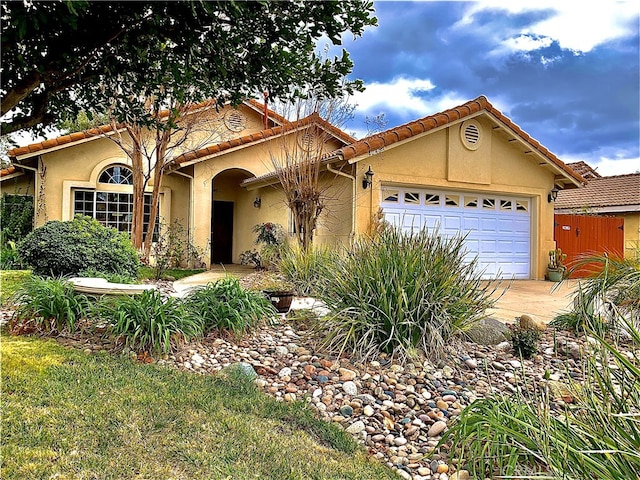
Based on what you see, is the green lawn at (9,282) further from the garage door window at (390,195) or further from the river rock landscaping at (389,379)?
the garage door window at (390,195)

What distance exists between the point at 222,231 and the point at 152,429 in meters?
14.3

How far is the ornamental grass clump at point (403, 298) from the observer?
481 cm

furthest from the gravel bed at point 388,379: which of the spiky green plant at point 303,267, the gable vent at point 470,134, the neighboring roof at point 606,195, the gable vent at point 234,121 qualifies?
the neighboring roof at point 606,195

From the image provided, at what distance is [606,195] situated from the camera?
19812mm

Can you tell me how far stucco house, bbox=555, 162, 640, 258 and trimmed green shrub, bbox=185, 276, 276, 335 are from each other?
1477 centimetres

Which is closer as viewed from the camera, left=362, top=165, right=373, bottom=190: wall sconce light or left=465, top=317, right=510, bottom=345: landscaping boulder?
left=465, top=317, right=510, bottom=345: landscaping boulder

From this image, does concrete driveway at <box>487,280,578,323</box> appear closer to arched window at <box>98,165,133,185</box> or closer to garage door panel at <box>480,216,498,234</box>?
garage door panel at <box>480,216,498,234</box>

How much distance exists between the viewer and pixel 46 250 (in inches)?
345

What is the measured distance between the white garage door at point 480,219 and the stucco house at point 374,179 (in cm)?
3

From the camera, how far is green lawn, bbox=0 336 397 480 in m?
2.79

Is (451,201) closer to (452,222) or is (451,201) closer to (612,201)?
(452,222)

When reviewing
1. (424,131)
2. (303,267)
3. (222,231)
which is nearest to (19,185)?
(222,231)

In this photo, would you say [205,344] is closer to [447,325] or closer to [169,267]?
[447,325]

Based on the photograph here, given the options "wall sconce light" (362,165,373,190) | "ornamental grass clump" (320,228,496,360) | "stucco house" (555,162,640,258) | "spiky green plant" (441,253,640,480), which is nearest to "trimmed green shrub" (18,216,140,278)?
"wall sconce light" (362,165,373,190)
